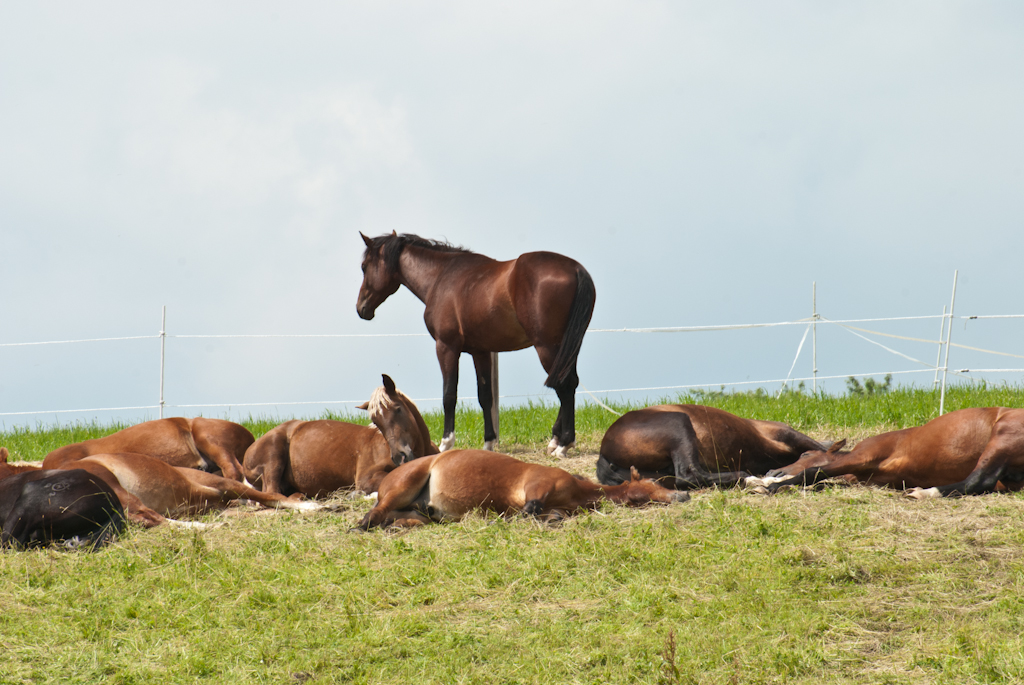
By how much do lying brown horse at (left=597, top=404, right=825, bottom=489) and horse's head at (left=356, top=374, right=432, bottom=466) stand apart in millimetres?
1593

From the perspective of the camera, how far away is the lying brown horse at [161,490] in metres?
6.02

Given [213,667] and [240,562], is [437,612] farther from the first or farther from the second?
[240,562]

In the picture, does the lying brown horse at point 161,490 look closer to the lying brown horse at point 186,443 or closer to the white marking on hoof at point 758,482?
the lying brown horse at point 186,443

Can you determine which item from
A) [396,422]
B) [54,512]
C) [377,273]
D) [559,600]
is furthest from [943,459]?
[377,273]

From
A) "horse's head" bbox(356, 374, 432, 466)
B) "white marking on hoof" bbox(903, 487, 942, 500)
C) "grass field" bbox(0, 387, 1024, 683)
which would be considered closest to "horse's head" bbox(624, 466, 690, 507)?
"grass field" bbox(0, 387, 1024, 683)

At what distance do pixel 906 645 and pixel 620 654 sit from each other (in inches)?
48.6

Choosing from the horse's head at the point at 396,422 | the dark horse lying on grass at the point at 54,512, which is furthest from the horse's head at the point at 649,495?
the dark horse lying on grass at the point at 54,512

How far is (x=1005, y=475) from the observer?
6.18 meters

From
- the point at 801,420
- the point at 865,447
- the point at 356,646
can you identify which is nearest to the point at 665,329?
the point at 801,420

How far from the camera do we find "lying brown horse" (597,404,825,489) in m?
6.82

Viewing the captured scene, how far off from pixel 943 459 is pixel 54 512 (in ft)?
20.0

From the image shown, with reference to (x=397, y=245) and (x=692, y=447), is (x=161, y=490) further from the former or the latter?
(x=397, y=245)

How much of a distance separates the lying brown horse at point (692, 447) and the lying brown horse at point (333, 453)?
172 cm

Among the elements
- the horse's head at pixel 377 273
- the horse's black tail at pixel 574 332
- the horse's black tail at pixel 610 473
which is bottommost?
the horse's black tail at pixel 610 473
